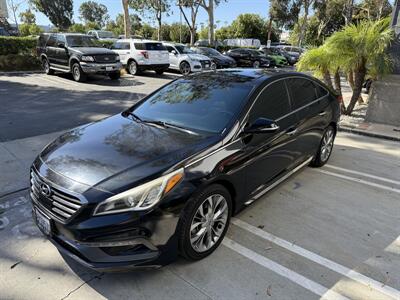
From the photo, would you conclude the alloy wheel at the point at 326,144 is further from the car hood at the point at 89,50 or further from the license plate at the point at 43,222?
the car hood at the point at 89,50

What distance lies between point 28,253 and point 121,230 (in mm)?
1288

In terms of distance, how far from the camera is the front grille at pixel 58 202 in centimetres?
247

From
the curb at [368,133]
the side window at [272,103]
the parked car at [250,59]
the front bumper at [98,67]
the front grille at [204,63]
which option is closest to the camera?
the side window at [272,103]

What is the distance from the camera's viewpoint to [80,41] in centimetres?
1388

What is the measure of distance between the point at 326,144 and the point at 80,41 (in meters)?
11.9

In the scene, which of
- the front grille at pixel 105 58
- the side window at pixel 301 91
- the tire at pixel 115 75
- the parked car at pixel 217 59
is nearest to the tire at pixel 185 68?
the parked car at pixel 217 59

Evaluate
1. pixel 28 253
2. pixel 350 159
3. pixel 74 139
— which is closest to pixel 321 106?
pixel 350 159

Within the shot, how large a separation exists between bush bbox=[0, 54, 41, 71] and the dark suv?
1140 mm

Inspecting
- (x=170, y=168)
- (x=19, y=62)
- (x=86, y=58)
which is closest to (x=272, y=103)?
(x=170, y=168)

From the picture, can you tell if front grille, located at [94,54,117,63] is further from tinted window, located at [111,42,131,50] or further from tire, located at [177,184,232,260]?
tire, located at [177,184,232,260]

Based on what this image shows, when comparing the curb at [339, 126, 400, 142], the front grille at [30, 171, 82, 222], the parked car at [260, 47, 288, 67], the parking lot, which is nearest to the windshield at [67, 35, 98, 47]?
the parking lot

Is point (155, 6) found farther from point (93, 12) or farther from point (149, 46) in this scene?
point (93, 12)

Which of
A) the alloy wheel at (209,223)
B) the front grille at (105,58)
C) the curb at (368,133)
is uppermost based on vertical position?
the front grille at (105,58)

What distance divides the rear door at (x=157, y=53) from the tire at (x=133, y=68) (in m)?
0.79
